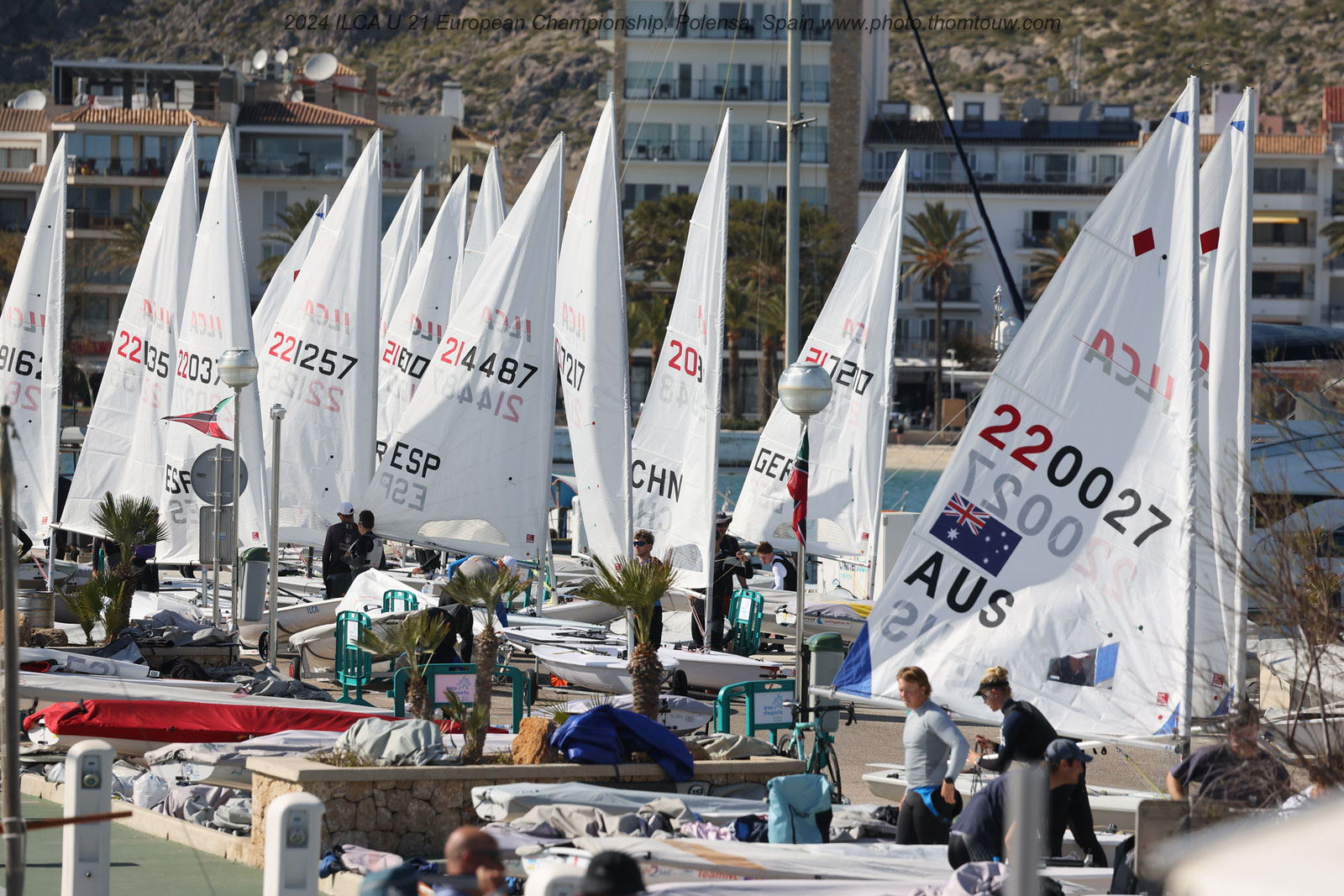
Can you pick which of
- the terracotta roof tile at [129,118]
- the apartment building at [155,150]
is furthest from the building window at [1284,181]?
the terracotta roof tile at [129,118]

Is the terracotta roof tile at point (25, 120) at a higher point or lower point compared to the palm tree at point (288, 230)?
higher

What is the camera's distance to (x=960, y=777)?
1103cm

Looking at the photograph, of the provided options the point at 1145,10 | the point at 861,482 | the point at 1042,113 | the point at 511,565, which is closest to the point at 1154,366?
the point at 511,565

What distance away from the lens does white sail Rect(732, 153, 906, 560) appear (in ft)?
71.2

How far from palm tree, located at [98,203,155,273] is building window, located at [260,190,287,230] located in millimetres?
4575

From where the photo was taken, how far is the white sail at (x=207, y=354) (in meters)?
21.0

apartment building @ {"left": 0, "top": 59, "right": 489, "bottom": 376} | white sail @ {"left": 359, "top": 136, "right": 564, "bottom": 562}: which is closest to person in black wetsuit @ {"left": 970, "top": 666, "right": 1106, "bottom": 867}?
white sail @ {"left": 359, "top": 136, "right": 564, "bottom": 562}

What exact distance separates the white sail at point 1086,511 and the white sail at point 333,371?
41.5 ft

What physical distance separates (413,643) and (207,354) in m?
10.8

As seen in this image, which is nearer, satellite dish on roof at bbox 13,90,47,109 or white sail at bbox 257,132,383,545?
white sail at bbox 257,132,383,545

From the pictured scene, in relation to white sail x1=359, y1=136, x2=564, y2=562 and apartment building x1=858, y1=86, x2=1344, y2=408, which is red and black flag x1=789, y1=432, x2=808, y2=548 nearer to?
white sail x1=359, y1=136, x2=564, y2=562

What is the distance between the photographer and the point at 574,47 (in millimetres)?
135500

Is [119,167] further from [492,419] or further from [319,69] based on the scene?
[492,419]

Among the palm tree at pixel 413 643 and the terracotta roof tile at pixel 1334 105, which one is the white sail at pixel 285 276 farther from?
the terracotta roof tile at pixel 1334 105
